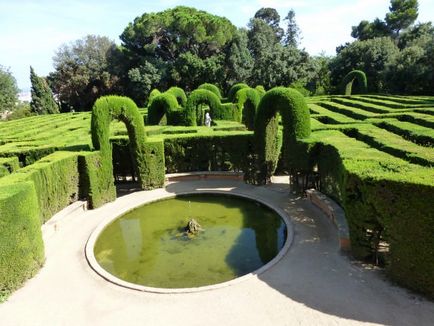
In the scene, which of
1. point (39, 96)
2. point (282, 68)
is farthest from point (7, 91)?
point (282, 68)

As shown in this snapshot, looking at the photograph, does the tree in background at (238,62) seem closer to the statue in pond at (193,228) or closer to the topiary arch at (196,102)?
the topiary arch at (196,102)

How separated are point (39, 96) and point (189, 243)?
4492 centimetres

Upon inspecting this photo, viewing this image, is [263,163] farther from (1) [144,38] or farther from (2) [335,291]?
(1) [144,38]

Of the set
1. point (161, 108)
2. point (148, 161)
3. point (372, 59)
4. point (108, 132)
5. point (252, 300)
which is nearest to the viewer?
point (252, 300)

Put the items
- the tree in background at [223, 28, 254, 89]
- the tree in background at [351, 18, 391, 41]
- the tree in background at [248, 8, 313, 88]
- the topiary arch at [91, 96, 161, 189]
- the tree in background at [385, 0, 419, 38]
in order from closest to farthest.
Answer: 1. the topiary arch at [91, 96, 161, 189]
2. the tree in background at [248, 8, 313, 88]
3. the tree in background at [223, 28, 254, 89]
4. the tree in background at [385, 0, 419, 38]
5. the tree in background at [351, 18, 391, 41]

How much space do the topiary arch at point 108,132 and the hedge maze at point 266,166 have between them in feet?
0.14

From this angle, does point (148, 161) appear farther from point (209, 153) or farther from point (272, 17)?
point (272, 17)

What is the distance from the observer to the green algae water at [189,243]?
8758mm

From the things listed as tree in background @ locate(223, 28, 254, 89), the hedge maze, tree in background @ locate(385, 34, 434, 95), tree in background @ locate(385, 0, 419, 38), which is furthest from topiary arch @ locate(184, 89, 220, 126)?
tree in background @ locate(385, 0, 419, 38)

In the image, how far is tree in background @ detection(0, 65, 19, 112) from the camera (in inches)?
1928

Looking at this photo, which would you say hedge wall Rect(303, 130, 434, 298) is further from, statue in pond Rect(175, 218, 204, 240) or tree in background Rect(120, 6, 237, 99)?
tree in background Rect(120, 6, 237, 99)

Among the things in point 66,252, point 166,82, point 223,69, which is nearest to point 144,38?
point 166,82

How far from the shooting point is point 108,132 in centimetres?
1384

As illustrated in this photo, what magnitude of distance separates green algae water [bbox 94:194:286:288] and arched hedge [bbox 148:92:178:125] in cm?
1187
